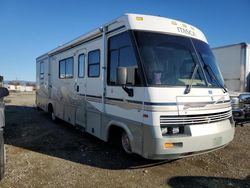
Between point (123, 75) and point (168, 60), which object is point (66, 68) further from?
point (168, 60)

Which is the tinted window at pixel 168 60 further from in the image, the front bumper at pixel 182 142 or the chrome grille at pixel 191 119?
the front bumper at pixel 182 142

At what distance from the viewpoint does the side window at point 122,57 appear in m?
5.14

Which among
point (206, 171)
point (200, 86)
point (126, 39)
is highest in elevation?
point (126, 39)

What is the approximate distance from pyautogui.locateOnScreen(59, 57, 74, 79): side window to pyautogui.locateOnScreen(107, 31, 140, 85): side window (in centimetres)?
261

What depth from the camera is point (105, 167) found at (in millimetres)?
5594

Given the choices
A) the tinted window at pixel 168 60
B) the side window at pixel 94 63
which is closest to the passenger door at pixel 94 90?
the side window at pixel 94 63

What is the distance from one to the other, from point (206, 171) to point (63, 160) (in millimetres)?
2996

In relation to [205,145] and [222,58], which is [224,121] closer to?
[205,145]

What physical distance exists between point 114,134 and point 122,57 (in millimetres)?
1768

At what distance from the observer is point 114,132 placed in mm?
6188

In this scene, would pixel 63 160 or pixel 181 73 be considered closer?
pixel 181 73

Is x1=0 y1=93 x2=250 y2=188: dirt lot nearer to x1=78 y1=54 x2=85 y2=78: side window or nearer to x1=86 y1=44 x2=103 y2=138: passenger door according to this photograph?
x1=86 y1=44 x2=103 y2=138: passenger door

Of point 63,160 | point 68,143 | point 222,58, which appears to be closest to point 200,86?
point 63,160

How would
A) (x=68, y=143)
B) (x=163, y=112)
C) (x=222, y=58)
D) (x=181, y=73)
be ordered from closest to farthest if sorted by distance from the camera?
1. (x=163, y=112)
2. (x=181, y=73)
3. (x=68, y=143)
4. (x=222, y=58)
